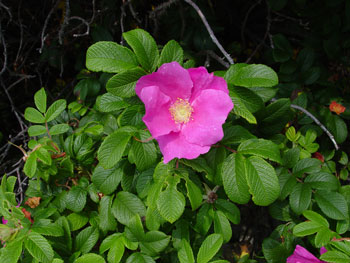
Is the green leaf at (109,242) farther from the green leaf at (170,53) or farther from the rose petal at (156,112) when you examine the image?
the green leaf at (170,53)

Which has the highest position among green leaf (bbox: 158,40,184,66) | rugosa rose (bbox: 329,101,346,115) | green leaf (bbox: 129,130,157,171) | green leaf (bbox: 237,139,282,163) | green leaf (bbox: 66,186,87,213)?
green leaf (bbox: 158,40,184,66)

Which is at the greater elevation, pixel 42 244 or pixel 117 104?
pixel 117 104

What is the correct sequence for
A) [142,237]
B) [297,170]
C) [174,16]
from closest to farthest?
[142,237] < [297,170] < [174,16]

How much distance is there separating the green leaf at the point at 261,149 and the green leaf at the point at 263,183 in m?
0.03

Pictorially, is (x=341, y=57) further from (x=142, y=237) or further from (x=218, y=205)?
(x=142, y=237)

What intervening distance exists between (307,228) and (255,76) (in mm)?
562

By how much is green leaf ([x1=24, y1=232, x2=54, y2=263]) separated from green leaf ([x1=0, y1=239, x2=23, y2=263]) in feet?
0.08

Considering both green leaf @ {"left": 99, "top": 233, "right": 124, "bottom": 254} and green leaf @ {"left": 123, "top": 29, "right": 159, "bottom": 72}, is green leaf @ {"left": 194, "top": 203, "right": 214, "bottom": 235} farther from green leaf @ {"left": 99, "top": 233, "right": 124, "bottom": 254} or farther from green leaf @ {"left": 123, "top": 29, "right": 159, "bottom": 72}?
green leaf @ {"left": 123, "top": 29, "right": 159, "bottom": 72}

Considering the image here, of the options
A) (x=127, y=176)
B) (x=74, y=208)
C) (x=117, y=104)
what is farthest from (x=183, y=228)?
(x=117, y=104)

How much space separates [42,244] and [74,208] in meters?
0.21

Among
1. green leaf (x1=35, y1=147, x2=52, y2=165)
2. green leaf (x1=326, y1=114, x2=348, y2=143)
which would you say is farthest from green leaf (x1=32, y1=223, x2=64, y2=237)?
green leaf (x1=326, y1=114, x2=348, y2=143)

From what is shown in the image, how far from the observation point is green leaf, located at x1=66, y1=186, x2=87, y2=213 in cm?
125

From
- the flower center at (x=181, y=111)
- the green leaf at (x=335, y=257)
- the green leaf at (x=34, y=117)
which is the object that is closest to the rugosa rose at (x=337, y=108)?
the green leaf at (x=335, y=257)

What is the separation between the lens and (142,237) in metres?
1.16
